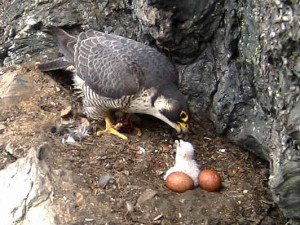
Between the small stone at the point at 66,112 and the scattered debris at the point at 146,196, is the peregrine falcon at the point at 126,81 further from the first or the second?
the scattered debris at the point at 146,196

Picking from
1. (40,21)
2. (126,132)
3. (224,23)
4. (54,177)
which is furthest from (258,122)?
(40,21)

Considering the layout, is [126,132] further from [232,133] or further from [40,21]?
[40,21]

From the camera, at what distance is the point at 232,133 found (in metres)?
6.02

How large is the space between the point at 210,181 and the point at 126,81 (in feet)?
4.17

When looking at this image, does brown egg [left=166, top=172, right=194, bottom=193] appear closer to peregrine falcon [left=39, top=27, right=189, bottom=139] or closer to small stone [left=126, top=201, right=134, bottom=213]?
small stone [left=126, top=201, right=134, bottom=213]

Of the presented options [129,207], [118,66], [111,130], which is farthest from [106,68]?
[129,207]

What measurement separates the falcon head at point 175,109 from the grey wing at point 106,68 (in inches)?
11.0

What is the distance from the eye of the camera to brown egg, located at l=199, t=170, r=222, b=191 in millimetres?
5422

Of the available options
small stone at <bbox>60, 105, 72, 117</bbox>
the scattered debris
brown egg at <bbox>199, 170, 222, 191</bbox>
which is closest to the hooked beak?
brown egg at <bbox>199, 170, 222, 191</bbox>

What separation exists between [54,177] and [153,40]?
6.43 ft

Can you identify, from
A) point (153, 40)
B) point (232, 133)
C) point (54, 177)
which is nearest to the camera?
point (54, 177)

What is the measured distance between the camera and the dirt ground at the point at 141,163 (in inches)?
204

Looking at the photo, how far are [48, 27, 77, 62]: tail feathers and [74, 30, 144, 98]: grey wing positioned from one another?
149 millimetres

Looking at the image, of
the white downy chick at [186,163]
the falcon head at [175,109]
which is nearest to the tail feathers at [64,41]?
the falcon head at [175,109]
